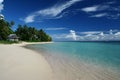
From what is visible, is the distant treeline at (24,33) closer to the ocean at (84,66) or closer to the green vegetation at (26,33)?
the green vegetation at (26,33)

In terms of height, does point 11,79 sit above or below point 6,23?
below

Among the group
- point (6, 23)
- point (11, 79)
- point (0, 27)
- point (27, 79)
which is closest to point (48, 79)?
point (27, 79)

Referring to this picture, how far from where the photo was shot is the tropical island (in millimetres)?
59119

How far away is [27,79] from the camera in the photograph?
7.41 metres

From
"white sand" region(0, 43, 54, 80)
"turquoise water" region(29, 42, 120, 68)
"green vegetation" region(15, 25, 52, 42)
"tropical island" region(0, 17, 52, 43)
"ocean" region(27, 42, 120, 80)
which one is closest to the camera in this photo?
"white sand" region(0, 43, 54, 80)

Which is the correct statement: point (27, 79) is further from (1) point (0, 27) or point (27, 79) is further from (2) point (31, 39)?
(2) point (31, 39)

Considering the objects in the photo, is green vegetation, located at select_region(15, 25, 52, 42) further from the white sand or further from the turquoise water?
the white sand

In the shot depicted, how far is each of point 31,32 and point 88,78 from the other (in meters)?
83.3

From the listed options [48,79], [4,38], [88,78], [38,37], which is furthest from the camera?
[38,37]

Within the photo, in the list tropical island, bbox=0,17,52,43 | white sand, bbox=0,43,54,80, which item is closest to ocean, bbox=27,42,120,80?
white sand, bbox=0,43,54,80

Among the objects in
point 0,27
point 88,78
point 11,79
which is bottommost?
point 88,78

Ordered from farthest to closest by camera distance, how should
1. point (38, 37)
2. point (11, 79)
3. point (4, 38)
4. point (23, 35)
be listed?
point (38, 37) < point (23, 35) < point (4, 38) < point (11, 79)

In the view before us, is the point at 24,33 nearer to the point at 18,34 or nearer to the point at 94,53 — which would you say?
the point at 18,34

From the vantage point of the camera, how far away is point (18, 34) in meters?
86.4
